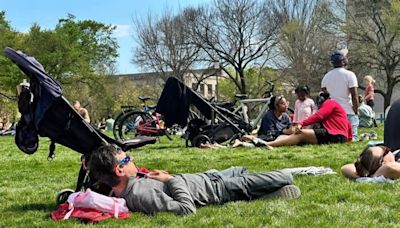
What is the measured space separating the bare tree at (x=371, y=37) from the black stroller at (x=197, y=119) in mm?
29143

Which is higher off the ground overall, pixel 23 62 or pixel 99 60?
pixel 99 60

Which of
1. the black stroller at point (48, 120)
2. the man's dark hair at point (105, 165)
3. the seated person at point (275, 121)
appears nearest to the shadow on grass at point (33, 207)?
the black stroller at point (48, 120)

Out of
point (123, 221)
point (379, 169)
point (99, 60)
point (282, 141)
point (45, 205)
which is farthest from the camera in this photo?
point (99, 60)

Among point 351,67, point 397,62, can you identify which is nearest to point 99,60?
point 351,67

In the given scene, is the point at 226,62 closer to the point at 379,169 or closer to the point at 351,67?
the point at 351,67

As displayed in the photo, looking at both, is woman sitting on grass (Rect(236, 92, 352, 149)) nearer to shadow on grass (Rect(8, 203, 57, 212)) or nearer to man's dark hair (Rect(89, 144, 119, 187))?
shadow on grass (Rect(8, 203, 57, 212))

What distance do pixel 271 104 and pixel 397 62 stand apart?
104ft

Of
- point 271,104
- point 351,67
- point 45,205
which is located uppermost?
point 351,67

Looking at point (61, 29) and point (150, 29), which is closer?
point (61, 29)

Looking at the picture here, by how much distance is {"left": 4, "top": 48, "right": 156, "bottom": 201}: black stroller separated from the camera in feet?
14.4

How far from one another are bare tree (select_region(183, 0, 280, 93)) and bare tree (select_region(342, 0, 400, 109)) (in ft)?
22.2

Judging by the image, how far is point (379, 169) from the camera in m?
5.32

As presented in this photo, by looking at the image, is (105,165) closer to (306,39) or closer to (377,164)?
(377,164)

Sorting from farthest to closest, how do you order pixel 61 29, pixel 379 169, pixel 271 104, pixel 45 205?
1. pixel 61 29
2. pixel 271 104
3. pixel 379 169
4. pixel 45 205
